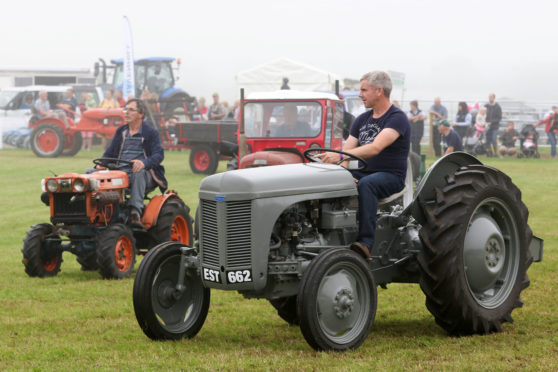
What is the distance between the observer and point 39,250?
29.9 ft

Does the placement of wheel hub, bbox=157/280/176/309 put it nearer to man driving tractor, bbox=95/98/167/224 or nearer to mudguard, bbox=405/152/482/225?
mudguard, bbox=405/152/482/225

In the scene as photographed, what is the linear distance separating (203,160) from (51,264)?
46.4 feet

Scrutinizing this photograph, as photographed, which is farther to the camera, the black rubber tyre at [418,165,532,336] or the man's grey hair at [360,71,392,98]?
the man's grey hair at [360,71,392,98]

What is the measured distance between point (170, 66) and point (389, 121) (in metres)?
30.3

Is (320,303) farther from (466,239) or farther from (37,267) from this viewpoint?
(37,267)

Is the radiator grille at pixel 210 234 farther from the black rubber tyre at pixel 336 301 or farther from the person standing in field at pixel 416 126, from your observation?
the person standing in field at pixel 416 126

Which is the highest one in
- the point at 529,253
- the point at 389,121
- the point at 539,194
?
the point at 389,121

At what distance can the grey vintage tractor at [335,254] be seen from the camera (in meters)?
5.51

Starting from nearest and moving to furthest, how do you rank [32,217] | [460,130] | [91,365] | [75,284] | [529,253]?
1. [91,365]
2. [529,253]
3. [75,284]
4. [32,217]
5. [460,130]

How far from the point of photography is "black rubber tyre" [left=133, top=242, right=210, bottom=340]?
5.84 meters

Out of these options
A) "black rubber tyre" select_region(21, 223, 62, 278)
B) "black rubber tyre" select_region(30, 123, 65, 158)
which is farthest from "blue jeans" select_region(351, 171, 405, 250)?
"black rubber tyre" select_region(30, 123, 65, 158)

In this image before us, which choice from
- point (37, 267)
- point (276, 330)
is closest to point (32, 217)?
point (37, 267)

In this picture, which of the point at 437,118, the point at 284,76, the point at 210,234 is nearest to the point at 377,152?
the point at 210,234

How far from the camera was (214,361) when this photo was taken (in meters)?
5.30
